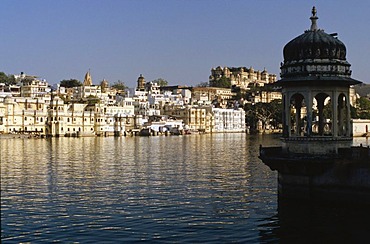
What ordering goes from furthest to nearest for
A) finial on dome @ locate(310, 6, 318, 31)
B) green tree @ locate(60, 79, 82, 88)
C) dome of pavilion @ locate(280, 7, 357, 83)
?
green tree @ locate(60, 79, 82, 88) < finial on dome @ locate(310, 6, 318, 31) < dome of pavilion @ locate(280, 7, 357, 83)

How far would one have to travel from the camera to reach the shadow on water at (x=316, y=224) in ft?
48.3

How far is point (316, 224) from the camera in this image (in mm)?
16031

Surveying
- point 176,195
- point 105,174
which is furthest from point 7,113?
point 176,195

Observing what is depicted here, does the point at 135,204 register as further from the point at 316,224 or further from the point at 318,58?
the point at 318,58

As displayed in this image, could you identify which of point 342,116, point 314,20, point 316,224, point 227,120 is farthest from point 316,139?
point 227,120

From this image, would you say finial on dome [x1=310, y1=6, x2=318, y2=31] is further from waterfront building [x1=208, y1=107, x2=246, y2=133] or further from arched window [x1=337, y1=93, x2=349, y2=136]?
waterfront building [x1=208, y1=107, x2=246, y2=133]

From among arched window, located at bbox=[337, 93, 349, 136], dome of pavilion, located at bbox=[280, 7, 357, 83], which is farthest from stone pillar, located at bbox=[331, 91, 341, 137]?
arched window, located at bbox=[337, 93, 349, 136]

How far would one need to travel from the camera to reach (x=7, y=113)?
10975 centimetres

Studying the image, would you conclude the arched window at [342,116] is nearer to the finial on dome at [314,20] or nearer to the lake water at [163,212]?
the finial on dome at [314,20]

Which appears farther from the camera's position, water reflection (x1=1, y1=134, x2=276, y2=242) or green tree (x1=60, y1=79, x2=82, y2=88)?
green tree (x1=60, y1=79, x2=82, y2=88)

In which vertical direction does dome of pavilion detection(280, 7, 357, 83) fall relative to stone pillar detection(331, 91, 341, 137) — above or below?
above

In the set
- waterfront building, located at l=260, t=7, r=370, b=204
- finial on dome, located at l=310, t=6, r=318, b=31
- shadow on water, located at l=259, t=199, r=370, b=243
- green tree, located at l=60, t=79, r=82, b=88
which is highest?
green tree, located at l=60, t=79, r=82, b=88

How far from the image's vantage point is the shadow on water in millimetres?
14711

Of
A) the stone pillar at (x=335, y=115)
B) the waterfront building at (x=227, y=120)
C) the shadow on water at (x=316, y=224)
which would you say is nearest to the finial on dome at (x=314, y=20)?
the stone pillar at (x=335, y=115)
